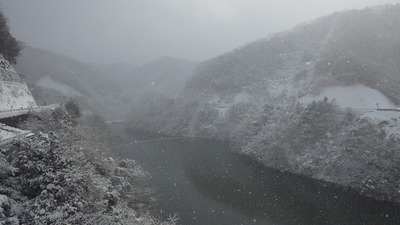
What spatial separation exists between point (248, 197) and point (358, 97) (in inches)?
1144

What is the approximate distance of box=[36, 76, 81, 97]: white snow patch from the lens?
13232cm

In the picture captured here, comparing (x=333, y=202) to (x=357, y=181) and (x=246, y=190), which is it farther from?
(x=246, y=190)

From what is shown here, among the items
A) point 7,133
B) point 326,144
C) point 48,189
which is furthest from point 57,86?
point 48,189

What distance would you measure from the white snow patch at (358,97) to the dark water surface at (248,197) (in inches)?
687

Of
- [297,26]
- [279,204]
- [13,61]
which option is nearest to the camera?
[279,204]

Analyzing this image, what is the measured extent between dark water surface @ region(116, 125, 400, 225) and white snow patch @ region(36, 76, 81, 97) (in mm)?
103367

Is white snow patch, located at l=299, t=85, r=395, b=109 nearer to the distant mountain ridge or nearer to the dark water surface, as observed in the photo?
the dark water surface

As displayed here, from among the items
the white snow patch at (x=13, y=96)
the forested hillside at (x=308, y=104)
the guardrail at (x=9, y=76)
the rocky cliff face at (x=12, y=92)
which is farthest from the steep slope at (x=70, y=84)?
the white snow patch at (x=13, y=96)

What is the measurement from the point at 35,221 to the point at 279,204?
76.0 ft

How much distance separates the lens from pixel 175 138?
7219 cm

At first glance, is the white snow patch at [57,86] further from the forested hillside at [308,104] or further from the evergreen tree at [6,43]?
the evergreen tree at [6,43]

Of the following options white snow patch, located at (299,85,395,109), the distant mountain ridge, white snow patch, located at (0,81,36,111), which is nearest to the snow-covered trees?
white snow patch, located at (0,81,36,111)

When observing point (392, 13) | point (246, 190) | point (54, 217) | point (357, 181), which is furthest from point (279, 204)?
point (392, 13)

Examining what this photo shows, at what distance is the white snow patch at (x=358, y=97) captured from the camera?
44.9m
